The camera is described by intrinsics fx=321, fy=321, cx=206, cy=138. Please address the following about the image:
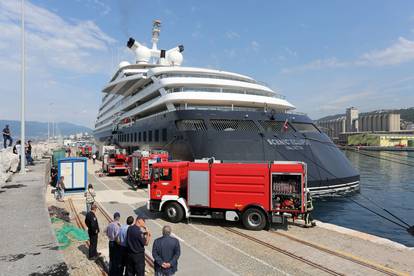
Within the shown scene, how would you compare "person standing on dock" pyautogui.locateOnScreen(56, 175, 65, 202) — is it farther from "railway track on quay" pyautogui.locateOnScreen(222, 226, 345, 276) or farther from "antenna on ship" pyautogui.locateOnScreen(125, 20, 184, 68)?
"antenna on ship" pyautogui.locateOnScreen(125, 20, 184, 68)

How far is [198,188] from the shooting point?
13.7 m

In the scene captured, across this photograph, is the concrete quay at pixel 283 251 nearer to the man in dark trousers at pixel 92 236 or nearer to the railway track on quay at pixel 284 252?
the railway track on quay at pixel 284 252

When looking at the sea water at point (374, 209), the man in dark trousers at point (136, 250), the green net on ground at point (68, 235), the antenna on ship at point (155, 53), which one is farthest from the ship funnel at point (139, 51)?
the man in dark trousers at point (136, 250)

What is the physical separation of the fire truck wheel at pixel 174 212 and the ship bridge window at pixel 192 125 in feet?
30.0

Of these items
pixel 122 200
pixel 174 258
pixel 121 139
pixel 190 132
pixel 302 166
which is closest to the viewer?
pixel 174 258

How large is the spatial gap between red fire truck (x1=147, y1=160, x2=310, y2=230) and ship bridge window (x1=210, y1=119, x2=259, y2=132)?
27.5 feet

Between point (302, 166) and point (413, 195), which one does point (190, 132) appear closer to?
point (302, 166)

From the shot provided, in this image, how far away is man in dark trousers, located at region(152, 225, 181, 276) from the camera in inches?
238

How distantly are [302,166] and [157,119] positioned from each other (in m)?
18.2

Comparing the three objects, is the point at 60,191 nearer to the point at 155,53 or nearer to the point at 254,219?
the point at 254,219

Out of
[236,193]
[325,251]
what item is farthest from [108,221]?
[325,251]

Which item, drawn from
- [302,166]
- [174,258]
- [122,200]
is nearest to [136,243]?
[174,258]

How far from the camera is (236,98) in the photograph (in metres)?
26.9

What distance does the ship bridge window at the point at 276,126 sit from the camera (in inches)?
888
